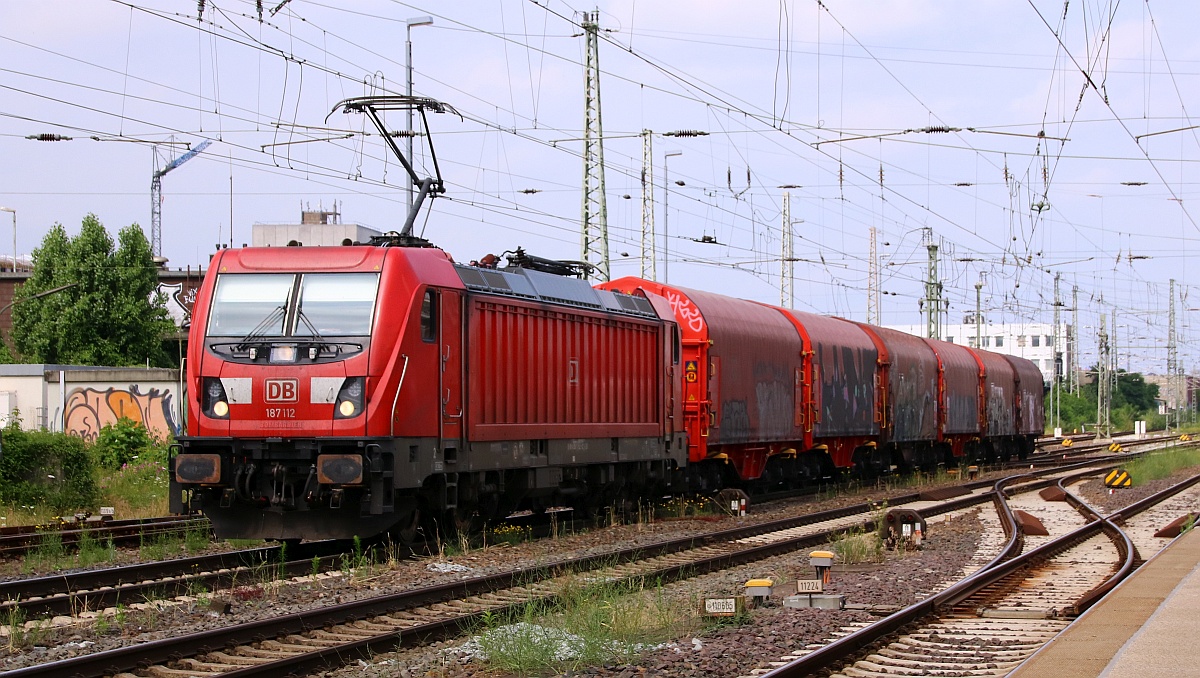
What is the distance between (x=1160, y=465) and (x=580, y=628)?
103ft

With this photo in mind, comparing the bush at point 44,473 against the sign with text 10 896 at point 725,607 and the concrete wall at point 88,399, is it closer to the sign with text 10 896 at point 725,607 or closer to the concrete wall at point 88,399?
the concrete wall at point 88,399

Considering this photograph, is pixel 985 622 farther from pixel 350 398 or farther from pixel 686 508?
pixel 686 508

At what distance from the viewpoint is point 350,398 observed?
13.9 m

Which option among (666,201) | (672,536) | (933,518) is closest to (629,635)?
(672,536)

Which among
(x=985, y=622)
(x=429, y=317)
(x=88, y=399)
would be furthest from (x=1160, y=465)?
(x=88, y=399)

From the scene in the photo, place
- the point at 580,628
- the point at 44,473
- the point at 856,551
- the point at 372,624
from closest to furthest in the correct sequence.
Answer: the point at 580,628
the point at 372,624
the point at 856,551
the point at 44,473

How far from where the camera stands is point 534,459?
17.4 meters

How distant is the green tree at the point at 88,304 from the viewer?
54.7 meters

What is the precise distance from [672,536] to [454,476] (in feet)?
13.1

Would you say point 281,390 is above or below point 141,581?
above

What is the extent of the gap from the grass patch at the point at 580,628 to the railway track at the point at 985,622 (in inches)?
49.4

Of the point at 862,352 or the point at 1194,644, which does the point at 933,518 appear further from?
the point at 1194,644

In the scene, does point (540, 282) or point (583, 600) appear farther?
point (540, 282)

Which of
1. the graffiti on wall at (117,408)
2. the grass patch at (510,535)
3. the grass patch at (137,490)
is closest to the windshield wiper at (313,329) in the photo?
the grass patch at (510,535)
